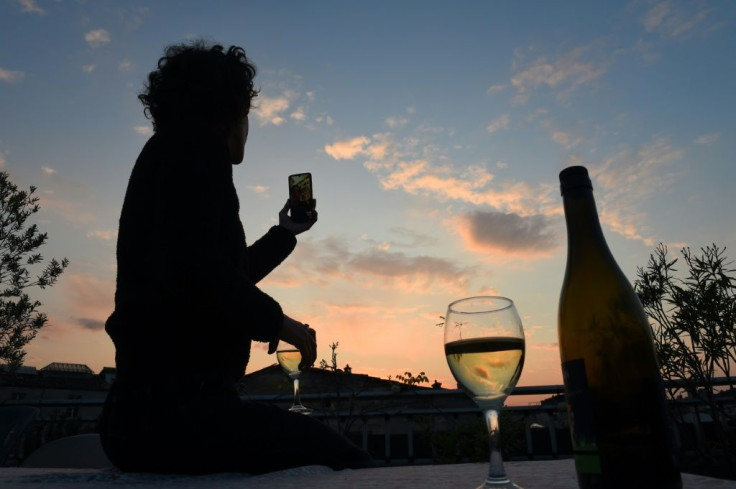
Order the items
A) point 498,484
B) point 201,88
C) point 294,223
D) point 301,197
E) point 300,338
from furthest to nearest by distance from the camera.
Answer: point 301,197, point 294,223, point 201,88, point 300,338, point 498,484

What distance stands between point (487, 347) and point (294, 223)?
1963 millimetres

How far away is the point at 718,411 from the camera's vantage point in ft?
15.8

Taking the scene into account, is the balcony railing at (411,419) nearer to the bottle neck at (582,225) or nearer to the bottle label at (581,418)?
the bottle neck at (582,225)

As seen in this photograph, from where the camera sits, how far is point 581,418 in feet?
2.84

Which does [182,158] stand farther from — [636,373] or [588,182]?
[636,373]

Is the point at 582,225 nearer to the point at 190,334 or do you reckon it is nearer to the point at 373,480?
the point at 373,480

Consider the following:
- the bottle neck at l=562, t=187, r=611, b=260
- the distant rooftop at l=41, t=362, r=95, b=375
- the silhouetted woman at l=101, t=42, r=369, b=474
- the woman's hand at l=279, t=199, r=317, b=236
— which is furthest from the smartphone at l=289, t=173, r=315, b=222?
the distant rooftop at l=41, t=362, r=95, b=375

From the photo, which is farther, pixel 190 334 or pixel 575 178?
pixel 190 334

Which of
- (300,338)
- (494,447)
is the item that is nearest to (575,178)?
(494,447)

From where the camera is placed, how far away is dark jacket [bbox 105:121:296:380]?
53.5 inches

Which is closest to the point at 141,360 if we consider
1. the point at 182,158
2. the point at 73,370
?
the point at 182,158

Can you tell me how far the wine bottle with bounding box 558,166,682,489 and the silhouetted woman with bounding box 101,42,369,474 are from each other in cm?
75

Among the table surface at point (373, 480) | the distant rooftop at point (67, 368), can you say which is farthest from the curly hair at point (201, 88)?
the distant rooftop at point (67, 368)

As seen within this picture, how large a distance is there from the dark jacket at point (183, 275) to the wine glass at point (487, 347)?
61cm
